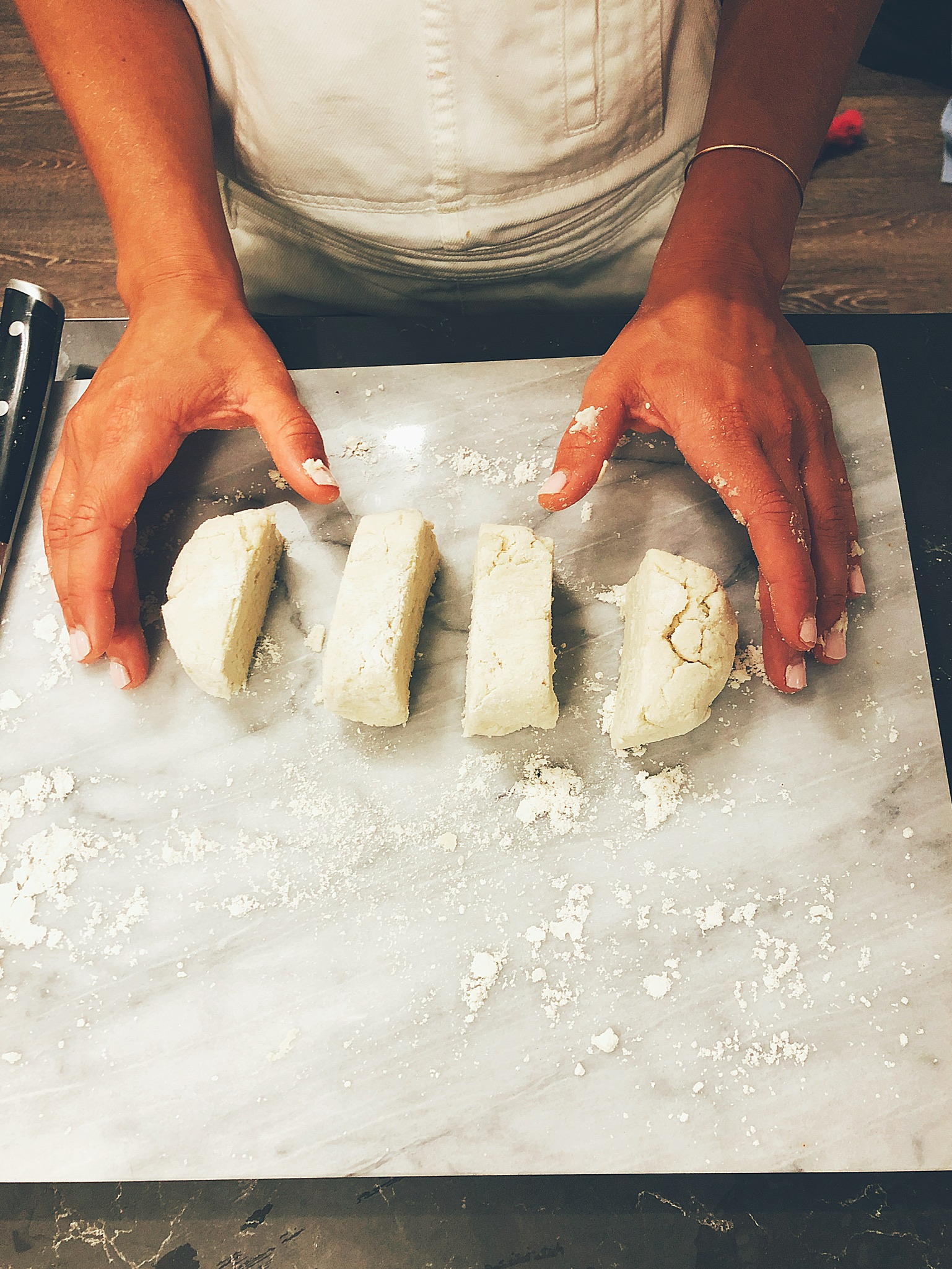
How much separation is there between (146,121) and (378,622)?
116 centimetres

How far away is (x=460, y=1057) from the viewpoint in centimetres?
147

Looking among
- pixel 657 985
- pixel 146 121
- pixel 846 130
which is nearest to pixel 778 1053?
Result: pixel 657 985

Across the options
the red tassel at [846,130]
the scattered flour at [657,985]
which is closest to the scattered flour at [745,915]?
the scattered flour at [657,985]

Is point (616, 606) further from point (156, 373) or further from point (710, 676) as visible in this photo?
point (156, 373)

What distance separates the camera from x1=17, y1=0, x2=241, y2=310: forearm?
1.75 meters

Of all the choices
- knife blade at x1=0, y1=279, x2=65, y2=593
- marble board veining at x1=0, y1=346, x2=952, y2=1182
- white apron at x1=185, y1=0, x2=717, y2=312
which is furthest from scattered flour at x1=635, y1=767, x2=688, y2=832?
knife blade at x1=0, y1=279, x2=65, y2=593

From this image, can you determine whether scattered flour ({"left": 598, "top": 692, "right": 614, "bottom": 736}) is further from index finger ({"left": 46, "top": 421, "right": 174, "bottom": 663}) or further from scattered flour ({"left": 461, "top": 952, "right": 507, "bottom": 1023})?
index finger ({"left": 46, "top": 421, "right": 174, "bottom": 663})

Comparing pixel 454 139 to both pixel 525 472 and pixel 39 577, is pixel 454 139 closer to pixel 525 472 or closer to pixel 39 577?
pixel 525 472

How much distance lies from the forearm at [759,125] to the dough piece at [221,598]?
1.04m

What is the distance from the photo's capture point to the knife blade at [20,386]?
188 centimetres

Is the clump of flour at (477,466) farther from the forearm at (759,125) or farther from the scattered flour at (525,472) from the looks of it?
the forearm at (759,125)

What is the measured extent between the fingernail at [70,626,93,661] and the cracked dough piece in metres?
1.07

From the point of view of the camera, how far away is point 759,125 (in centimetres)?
175

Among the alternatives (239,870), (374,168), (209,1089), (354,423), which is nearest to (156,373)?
(354,423)
